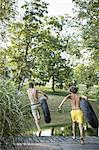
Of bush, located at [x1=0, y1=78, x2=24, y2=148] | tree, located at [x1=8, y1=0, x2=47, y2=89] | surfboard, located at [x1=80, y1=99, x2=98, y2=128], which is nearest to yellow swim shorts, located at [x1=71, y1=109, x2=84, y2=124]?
surfboard, located at [x1=80, y1=99, x2=98, y2=128]

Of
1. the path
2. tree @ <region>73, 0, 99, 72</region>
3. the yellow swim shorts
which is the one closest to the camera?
the path

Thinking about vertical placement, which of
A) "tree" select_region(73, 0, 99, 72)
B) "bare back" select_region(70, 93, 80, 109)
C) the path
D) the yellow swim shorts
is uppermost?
"tree" select_region(73, 0, 99, 72)

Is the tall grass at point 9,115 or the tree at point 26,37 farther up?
the tree at point 26,37

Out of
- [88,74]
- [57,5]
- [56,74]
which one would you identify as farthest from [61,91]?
[88,74]

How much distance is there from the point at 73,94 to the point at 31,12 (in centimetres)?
1745

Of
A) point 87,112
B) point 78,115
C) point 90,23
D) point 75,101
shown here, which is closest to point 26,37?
point 90,23

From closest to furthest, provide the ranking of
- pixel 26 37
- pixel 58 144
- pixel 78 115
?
pixel 58 144 < pixel 78 115 < pixel 26 37

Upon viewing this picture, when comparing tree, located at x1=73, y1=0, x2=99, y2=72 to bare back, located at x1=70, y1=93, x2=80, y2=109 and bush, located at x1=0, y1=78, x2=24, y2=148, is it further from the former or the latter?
bush, located at x1=0, y1=78, x2=24, y2=148

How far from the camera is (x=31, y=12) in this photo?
2589 cm

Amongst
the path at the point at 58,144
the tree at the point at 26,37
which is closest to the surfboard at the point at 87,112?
the path at the point at 58,144

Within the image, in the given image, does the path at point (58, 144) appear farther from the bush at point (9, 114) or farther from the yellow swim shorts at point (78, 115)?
the bush at point (9, 114)

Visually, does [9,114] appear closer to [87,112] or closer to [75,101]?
[75,101]

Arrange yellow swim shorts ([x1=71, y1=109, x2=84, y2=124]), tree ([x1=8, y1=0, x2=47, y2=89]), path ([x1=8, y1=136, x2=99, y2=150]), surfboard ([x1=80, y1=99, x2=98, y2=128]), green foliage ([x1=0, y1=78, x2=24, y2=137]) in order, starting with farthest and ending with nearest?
tree ([x1=8, y1=0, x2=47, y2=89]) → surfboard ([x1=80, y1=99, x2=98, y2=128]) → yellow swim shorts ([x1=71, y1=109, x2=84, y2=124]) → path ([x1=8, y1=136, x2=99, y2=150]) → green foliage ([x1=0, y1=78, x2=24, y2=137])

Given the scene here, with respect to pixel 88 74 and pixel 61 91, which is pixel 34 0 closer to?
pixel 88 74
